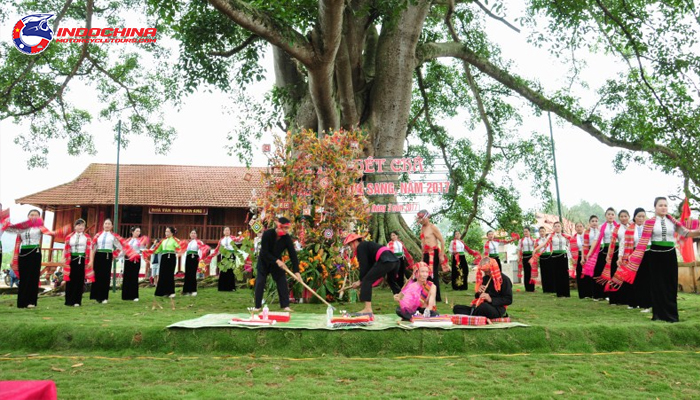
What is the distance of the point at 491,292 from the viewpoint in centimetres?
643

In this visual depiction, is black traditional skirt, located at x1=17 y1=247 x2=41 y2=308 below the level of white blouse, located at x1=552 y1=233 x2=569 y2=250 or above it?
below

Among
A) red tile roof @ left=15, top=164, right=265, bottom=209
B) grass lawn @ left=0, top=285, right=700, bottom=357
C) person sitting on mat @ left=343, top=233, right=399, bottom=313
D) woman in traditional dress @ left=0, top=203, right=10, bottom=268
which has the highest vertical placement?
red tile roof @ left=15, top=164, right=265, bottom=209

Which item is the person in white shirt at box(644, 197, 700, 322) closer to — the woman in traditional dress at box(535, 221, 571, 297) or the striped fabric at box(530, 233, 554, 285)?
the woman in traditional dress at box(535, 221, 571, 297)

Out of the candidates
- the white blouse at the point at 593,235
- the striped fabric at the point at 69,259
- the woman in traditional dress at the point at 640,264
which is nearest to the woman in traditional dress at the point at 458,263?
the white blouse at the point at 593,235

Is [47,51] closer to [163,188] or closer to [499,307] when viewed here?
[499,307]

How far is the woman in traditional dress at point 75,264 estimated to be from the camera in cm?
925

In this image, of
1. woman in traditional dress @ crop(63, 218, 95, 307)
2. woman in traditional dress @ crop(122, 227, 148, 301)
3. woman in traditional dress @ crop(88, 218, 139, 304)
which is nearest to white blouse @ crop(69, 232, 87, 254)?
woman in traditional dress @ crop(63, 218, 95, 307)

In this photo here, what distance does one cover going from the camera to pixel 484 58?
13.8m

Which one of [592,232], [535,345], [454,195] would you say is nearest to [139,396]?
[535,345]

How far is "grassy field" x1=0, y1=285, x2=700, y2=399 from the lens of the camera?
4.04 m

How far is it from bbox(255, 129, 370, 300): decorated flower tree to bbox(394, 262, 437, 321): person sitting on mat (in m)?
2.62

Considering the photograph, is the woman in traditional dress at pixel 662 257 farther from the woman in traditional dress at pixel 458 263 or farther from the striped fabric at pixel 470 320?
the woman in traditional dress at pixel 458 263

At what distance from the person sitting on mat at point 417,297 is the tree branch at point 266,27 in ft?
13.9

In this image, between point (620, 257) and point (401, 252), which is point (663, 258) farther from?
point (401, 252)
